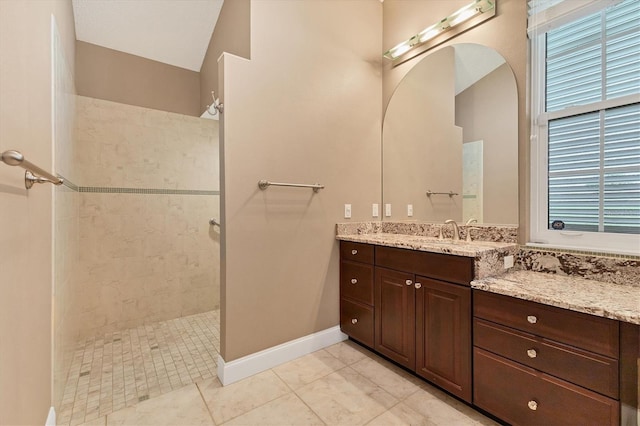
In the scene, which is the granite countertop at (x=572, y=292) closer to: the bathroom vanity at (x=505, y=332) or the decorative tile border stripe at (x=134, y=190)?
the bathroom vanity at (x=505, y=332)

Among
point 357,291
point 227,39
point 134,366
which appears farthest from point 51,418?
point 227,39

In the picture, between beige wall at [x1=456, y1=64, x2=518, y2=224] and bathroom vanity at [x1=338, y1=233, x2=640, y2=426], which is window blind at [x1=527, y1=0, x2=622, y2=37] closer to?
beige wall at [x1=456, y1=64, x2=518, y2=224]

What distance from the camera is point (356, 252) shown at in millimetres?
2312

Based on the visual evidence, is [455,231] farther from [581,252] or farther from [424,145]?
[424,145]

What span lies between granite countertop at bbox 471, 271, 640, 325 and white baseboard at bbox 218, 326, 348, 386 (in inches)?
51.5

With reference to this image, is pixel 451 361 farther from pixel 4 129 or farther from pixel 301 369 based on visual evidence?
pixel 4 129

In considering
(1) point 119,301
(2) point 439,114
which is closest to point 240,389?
(1) point 119,301

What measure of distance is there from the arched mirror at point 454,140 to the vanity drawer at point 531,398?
92cm

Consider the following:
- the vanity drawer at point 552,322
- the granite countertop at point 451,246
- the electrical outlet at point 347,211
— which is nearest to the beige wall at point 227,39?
the electrical outlet at point 347,211

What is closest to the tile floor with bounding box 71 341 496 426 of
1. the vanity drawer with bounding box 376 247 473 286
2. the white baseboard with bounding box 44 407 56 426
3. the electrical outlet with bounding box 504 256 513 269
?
the white baseboard with bounding box 44 407 56 426

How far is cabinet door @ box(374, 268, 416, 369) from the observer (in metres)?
1.90

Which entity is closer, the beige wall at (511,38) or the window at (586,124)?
the window at (586,124)

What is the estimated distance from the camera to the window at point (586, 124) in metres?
1.50

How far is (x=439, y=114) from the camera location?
7.72 feet
